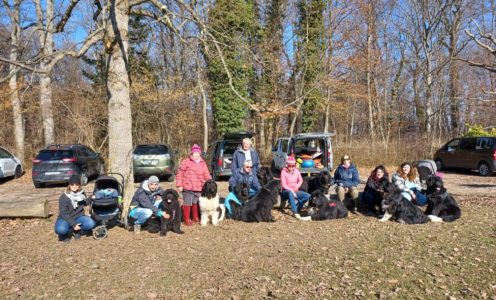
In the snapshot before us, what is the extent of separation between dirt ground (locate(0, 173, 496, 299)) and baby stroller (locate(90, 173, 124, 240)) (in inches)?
7.7

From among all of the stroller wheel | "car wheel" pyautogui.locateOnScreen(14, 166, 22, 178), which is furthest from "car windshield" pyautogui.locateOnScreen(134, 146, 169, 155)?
the stroller wheel

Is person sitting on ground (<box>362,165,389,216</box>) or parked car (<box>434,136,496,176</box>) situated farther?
parked car (<box>434,136,496,176</box>)

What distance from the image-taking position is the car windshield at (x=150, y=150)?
13633 mm

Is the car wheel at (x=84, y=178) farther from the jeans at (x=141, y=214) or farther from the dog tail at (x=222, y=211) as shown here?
the dog tail at (x=222, y=211)

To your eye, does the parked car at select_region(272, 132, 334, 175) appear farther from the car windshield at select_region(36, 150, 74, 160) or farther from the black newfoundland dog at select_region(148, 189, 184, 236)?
the car windshield at select_region(36, 150, 74, 160)

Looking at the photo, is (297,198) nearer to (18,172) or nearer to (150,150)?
(150,150)

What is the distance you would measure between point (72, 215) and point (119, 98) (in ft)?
7.43

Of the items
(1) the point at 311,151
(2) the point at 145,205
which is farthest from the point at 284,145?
(2) the point at 145,205

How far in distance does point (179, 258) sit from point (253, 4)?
2129cm

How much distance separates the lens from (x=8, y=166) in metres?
15.3

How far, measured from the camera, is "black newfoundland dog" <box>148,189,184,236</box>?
21.1 ft

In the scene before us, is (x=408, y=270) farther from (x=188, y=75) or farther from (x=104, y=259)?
(x=188, y=75)

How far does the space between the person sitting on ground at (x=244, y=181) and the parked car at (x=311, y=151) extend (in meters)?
5.29

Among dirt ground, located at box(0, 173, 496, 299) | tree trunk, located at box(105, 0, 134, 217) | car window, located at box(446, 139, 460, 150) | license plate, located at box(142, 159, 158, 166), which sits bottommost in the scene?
dirt ground, located at box(0, 173, 496, 299)
